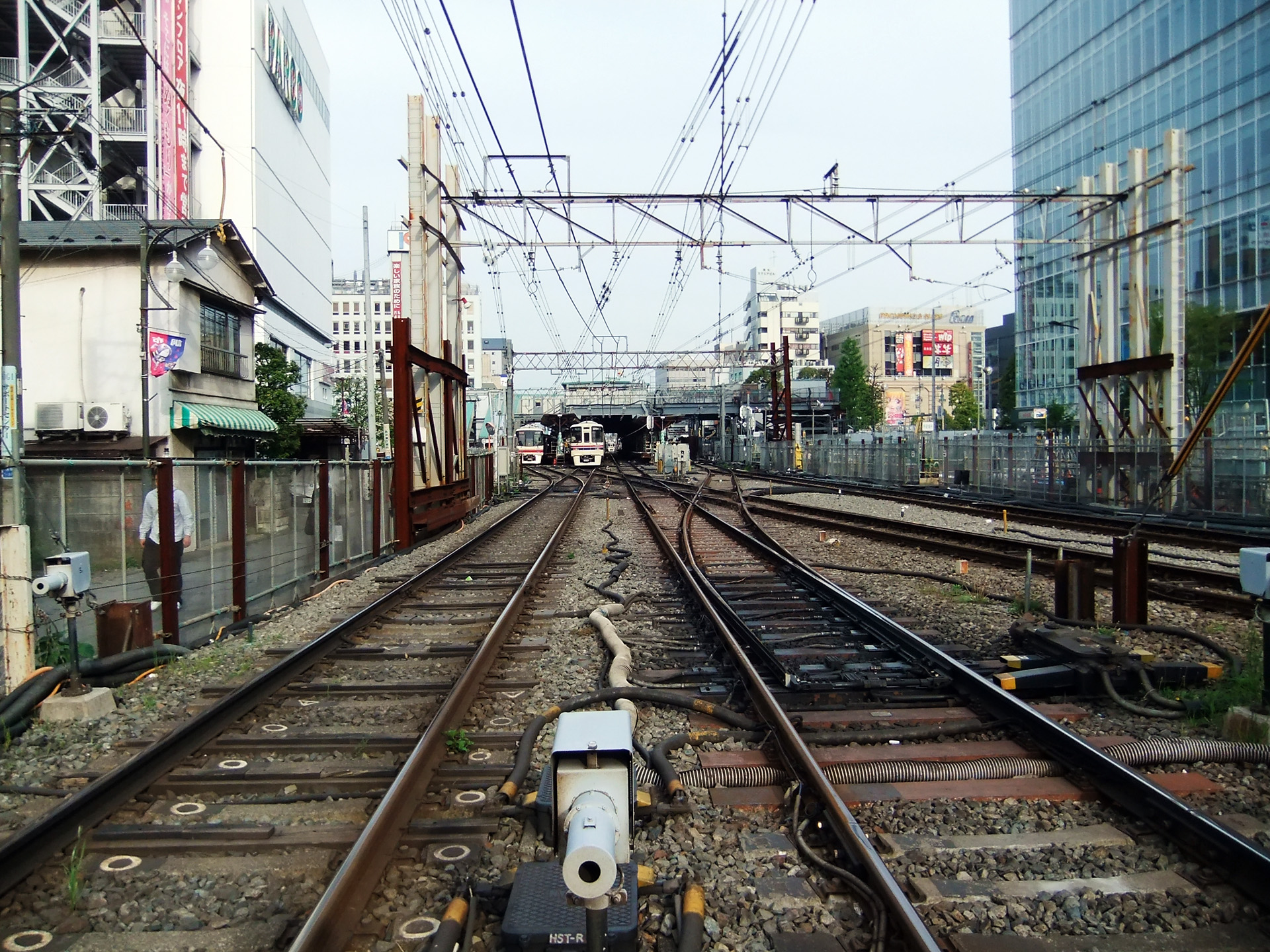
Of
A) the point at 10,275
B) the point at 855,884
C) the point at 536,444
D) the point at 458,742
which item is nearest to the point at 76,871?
the point at 458,742

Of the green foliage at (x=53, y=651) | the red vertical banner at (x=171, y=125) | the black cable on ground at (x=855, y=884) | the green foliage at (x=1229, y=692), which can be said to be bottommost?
the black cable on ground at (x=855, y=884)

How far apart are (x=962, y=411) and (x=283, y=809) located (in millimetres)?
84020

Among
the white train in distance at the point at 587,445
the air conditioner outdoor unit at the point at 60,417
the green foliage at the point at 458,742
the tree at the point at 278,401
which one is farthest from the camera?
the white train in distance at the point at 587,445

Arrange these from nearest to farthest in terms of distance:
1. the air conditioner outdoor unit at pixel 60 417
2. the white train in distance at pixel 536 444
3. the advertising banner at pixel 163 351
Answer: the advertising banner at pixel 163 351 → the air conditioner outdoor unit at pixel 60 417 → the white train in distance at pixel 536 444

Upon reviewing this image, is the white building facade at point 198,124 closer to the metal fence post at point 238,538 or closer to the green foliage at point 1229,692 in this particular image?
the metal fence post at point 238,538

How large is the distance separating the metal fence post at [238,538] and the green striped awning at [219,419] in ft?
40.6

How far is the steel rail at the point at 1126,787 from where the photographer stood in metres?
3.60

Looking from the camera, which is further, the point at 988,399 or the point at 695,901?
the point at 988,399

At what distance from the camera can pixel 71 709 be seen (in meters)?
6.19

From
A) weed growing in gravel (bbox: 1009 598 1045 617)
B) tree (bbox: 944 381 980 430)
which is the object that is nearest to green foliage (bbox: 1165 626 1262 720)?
weed growing in gravel (bbox: 1009 598 1045 617)

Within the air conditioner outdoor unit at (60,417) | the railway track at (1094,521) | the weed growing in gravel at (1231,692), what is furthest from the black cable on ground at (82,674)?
the air conditioner outdoor unit at (60,417)

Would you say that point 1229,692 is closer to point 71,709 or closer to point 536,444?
point 71,709

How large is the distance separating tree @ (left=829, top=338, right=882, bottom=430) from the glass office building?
2810cm

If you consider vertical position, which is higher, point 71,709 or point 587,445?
point 587,445
